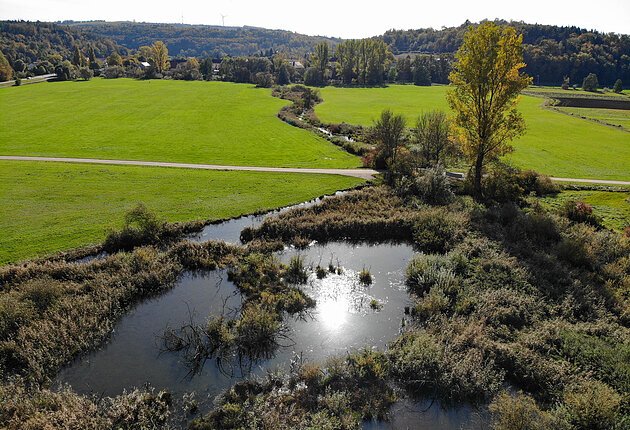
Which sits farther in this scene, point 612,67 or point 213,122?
point 612,67

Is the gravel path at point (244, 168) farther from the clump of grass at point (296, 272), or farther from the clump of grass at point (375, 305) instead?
the clump of grass at point (375, 305)

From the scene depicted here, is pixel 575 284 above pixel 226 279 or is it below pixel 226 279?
above

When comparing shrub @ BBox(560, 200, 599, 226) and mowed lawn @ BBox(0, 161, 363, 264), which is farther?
shrub @ BBox(560, 200, 599, 226)

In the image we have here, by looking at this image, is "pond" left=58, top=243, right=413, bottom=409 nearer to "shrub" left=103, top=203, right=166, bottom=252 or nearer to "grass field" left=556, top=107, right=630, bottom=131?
"shrub" left=103, top=203, right=166, bottom=252

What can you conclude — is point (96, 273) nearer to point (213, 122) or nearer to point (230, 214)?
point (230, 214)

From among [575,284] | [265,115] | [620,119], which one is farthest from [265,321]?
[620,119]

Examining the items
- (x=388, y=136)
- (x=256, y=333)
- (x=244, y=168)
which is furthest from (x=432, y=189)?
(x=256, y=333)

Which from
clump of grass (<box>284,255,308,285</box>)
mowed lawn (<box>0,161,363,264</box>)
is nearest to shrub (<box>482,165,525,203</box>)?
mowed lawn (<box>0,161,363,264</box>)

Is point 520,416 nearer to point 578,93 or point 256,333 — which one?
point 256,333
